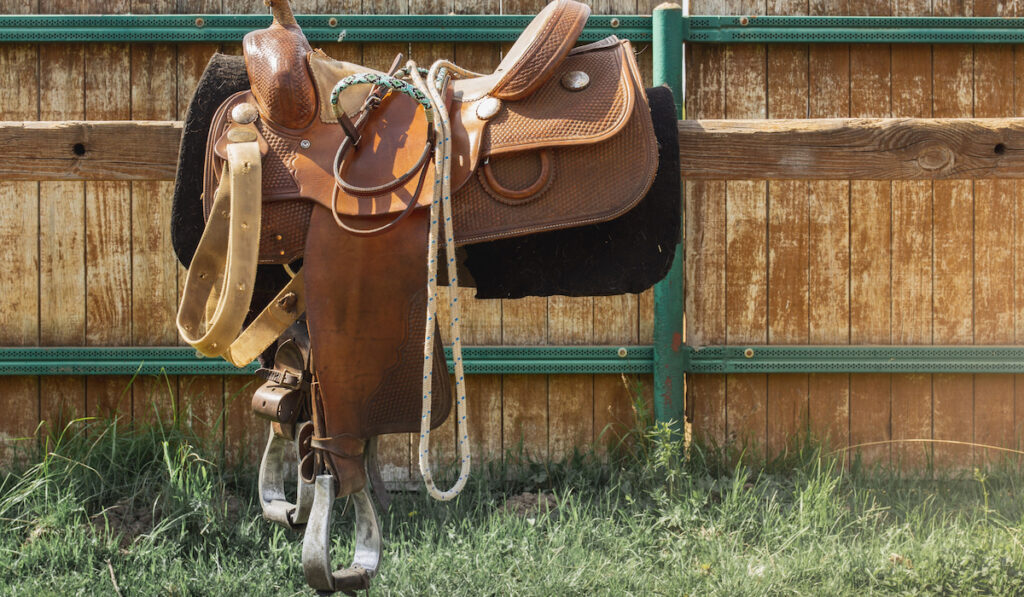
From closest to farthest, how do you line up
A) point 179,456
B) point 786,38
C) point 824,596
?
point 824,596, point 179,456, point 786,38

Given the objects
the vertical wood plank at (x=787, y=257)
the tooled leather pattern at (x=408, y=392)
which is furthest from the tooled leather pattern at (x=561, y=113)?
the vertical wood plank at (x=787, y=257)

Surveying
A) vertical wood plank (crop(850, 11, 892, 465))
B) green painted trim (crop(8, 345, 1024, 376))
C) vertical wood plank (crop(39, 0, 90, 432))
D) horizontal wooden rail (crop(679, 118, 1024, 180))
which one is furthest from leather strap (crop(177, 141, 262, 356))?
vertical wood plank (crop(850, 11, 892, 465))

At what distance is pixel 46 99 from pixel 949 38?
11.7ft

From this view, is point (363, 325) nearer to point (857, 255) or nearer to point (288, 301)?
point (288, 301)

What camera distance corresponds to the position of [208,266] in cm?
131

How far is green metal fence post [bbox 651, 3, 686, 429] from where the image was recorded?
2918 millimetres

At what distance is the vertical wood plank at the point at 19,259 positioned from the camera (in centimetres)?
299

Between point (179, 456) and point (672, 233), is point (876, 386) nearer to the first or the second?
point (672, 233)

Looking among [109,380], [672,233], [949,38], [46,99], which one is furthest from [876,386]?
[46,99]

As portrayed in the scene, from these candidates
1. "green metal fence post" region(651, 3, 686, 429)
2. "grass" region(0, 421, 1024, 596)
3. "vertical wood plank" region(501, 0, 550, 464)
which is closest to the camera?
"grass" region(0, 421, 1024, 596)

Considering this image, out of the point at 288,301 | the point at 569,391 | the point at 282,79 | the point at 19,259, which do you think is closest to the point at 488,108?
the point at 282,79

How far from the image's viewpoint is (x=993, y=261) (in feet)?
10.2

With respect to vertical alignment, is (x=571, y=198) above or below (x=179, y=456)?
above

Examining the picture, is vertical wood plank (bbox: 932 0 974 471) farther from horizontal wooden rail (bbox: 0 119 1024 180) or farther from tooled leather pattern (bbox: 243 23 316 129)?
tooled leather pattern (bbox: 243 23 316 129)
